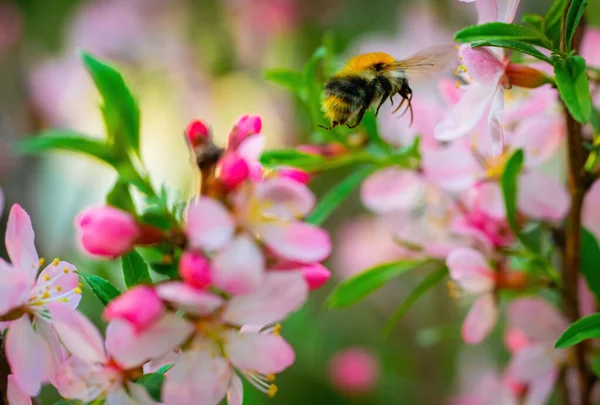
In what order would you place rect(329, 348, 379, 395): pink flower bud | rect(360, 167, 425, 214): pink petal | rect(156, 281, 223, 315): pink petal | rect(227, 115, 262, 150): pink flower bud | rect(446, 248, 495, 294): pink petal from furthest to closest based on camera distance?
rect(329, 348, 379, 395): pink flower bud, rect(360, 167, 425, 214): pink petal, rect(446, 248, 495, 294): pink petal, rect(227, 115, 262, 150): pink flower bud, rect(156, 281, 223, 315): pink petal

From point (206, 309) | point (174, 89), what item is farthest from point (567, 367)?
point (174, 89)

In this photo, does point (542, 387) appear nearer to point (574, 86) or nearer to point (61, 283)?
point (574, 86)

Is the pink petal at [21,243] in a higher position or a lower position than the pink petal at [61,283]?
higher

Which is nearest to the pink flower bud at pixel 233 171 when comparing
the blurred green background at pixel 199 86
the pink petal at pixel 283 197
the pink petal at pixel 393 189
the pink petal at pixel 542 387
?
the pink petal at pixel 283 197

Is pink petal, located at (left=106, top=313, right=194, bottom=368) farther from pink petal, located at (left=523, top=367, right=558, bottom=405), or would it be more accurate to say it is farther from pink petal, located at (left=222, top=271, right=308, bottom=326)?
pink petal, located at (left=523, top=367, right=558, bottom=405)

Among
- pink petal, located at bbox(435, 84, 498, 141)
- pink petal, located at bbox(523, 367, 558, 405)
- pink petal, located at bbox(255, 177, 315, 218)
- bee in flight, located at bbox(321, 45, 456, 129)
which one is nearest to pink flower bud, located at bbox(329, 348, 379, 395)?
pink petal, located at bbox(523, 367, 558, 405)

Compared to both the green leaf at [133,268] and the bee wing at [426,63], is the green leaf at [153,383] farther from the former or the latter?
the bee wing at [426,63]
